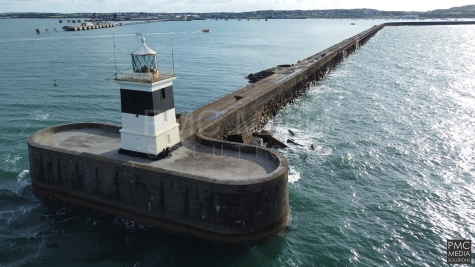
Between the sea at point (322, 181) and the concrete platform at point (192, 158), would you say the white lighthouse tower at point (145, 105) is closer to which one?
the concrete platform at point (192, 158)

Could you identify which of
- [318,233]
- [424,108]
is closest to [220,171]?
[318,233]

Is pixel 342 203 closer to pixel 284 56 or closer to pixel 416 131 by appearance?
pixel 416 131

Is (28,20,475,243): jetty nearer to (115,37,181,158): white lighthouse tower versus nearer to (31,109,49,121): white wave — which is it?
(115,37,181,158): white lighthouse tower

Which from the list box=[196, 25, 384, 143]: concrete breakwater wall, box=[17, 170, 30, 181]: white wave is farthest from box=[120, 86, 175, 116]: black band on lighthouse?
box=[17, 170, 30, 181]: white wave

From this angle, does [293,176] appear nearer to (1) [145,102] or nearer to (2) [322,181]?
(2) [322,181]

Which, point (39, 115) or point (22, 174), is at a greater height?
point (39, 115)

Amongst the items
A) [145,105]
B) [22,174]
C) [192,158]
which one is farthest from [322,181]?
[22,174]
